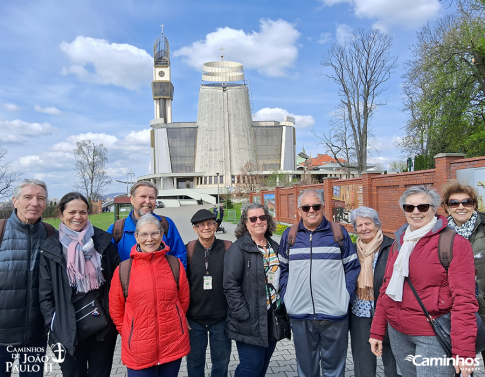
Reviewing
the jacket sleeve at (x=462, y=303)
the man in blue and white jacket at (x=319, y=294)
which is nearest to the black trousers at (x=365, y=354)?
the man in blue and white jacket at (x=319, y=294)

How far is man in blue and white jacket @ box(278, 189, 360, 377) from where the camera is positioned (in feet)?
9.50

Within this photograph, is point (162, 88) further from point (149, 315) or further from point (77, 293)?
point (149, 315)

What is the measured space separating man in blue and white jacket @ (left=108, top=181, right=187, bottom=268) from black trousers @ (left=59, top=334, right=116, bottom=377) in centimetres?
80

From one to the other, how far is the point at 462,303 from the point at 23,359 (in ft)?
11.3

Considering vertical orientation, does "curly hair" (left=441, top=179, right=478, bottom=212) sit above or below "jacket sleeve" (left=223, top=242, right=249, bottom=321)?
above

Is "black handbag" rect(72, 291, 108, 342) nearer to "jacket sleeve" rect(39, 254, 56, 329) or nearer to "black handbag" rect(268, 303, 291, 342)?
"jacket sleeve" rect(39, 254, 56, 329)

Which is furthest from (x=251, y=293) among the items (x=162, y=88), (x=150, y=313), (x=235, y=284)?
(x=162, y=88)

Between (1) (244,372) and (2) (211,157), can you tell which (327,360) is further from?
(2) (211,157)

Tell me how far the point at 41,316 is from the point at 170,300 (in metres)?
1.21

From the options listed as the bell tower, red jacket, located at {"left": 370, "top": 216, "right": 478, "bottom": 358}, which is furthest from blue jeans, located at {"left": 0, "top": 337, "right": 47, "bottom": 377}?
the bell tower

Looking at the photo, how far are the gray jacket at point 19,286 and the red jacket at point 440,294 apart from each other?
294cm

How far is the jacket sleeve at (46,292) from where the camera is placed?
2725 mm

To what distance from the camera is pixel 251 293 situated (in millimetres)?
2988
